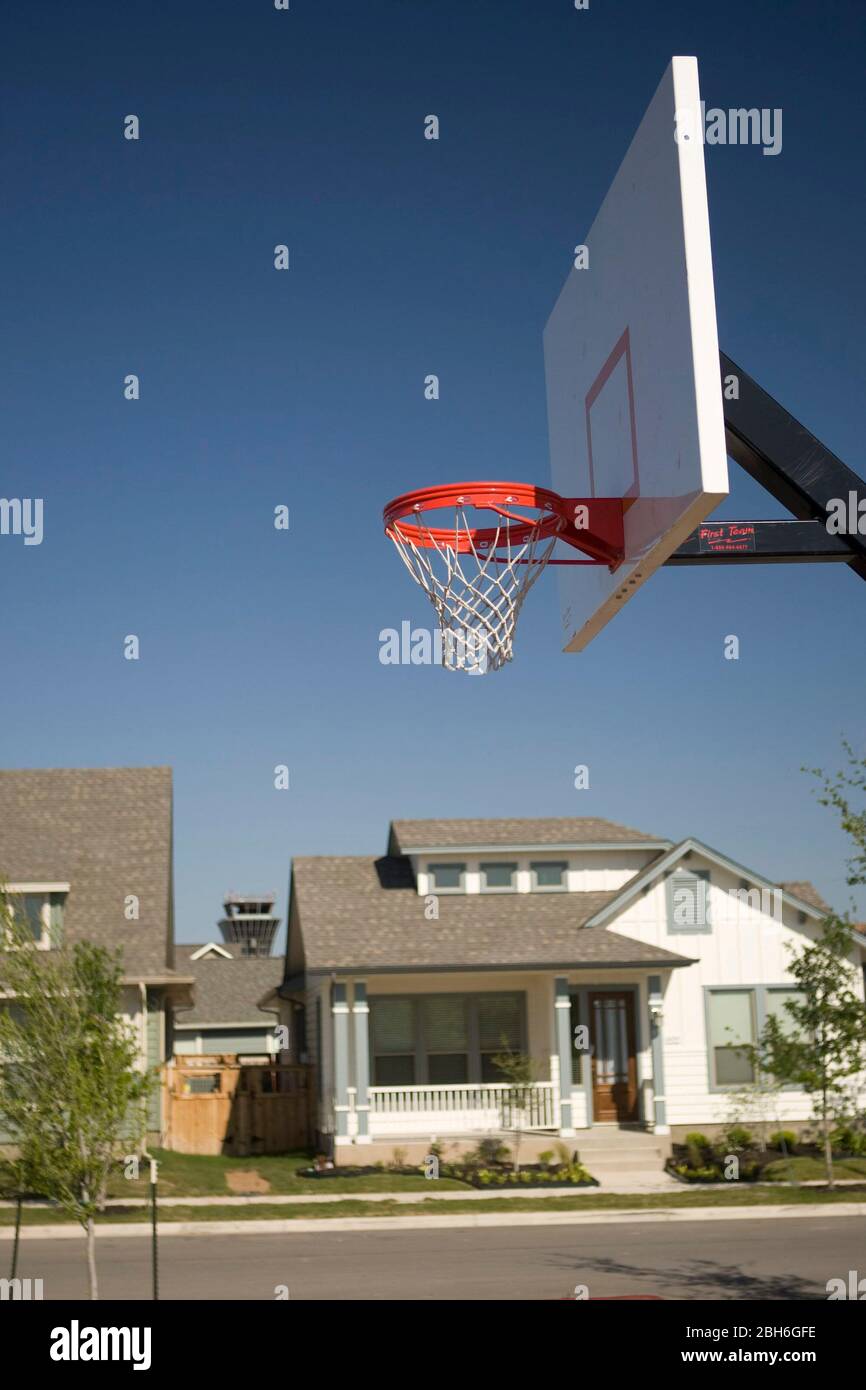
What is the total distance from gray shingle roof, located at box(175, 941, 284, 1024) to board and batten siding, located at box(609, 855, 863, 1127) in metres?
27.9

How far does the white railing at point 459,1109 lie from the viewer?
84.0 feet

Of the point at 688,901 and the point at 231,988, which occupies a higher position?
the point at 688,901

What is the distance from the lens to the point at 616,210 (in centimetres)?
783

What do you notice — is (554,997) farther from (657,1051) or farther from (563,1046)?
(657,1051)

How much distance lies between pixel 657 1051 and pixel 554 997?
206cm

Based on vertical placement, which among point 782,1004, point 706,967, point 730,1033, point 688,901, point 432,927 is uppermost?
point 688,901

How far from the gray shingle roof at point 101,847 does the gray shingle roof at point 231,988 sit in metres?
22.0

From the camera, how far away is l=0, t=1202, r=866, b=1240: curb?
20078 mm

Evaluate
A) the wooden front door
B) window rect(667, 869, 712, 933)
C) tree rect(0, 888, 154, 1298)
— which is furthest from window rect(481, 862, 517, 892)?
tree rect(0, 888, 154, 1298)

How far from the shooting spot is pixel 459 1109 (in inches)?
1020

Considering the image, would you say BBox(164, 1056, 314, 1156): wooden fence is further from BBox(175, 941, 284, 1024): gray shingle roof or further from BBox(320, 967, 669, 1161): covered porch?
BBox(175, 941, 284, 1024): gray shingle roof

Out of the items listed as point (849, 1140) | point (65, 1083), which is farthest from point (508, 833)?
point (65, 1083)
